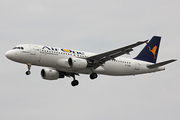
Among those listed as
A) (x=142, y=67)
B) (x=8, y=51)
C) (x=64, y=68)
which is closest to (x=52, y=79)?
A: (x=64, y=68)

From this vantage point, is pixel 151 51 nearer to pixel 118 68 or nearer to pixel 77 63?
pixel 118 68

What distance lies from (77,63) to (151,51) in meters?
15.3

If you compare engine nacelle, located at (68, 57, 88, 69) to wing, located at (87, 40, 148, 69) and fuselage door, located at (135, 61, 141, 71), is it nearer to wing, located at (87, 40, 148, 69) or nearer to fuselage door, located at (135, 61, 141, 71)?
wing, located at (87, 40, 148, 69)

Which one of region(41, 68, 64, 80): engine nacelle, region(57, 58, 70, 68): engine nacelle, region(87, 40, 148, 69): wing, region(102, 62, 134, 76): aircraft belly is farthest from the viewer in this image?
region(41, 68, 64, 80): engine nacelle

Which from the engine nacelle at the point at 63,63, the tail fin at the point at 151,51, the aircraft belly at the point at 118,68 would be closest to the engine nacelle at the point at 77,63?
the engine nacelle at the point at 63,63

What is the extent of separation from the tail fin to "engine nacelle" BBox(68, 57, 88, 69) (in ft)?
38.1

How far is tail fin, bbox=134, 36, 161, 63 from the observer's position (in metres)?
57.2

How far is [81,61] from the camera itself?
48562mm

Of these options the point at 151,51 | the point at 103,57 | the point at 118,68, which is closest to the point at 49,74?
the point at 103,57

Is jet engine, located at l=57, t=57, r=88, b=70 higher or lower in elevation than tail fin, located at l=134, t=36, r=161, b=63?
lower

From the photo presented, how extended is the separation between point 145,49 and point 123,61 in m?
6.15

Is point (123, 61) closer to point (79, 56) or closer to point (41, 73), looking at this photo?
point (79, 56)

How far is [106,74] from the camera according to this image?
5266 cm

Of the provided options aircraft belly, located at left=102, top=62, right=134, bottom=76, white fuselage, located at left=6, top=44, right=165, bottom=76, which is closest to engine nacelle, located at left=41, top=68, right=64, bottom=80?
white fuselage, located at left=6, top=44, right=165, bottom=76
